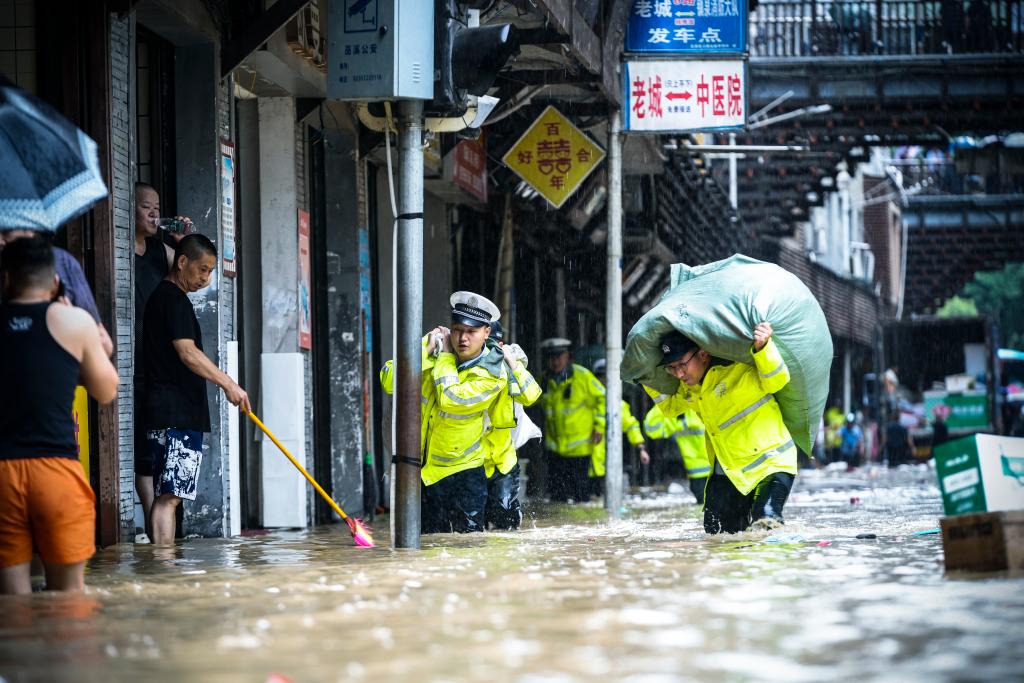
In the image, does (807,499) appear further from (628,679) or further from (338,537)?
(628,679)

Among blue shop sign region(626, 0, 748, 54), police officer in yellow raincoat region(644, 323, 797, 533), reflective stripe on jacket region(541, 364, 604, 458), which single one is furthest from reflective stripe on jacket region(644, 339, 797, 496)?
reflective stripe on jacket region(541, 364, 604, 458)

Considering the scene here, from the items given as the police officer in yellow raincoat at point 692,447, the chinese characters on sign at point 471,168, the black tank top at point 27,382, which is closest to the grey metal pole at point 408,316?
the black tank top at point 27,382

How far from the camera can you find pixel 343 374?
42.9 feet

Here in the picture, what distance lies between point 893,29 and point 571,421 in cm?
1112

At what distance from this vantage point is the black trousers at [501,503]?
10883mm

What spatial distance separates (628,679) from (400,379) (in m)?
4.49

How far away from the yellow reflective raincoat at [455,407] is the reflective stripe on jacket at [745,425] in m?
1.42

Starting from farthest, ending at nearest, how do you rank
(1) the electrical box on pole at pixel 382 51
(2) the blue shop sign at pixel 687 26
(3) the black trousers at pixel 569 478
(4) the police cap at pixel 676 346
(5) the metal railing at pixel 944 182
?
1. (5) the metal railing at pixel 944 182
2. (3) the black trousers at pixel 569 478
3. (2) the blue shop sign at pixel 687 26
4. (4) the police cap at pixel 676 346
5. (1) the electrical box on pole at pixel 382 51

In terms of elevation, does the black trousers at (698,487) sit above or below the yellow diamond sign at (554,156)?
below

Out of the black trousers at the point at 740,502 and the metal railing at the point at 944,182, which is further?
the metal railing at the point at 944,182

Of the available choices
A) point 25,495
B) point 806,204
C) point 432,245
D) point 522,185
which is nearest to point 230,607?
point 25,495

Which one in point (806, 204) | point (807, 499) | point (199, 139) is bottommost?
point (807, 499)

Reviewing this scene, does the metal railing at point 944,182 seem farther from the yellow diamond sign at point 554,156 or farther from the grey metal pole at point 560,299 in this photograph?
the yellow diamond sign at point 554,156

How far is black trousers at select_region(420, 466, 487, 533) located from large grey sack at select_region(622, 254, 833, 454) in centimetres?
123
